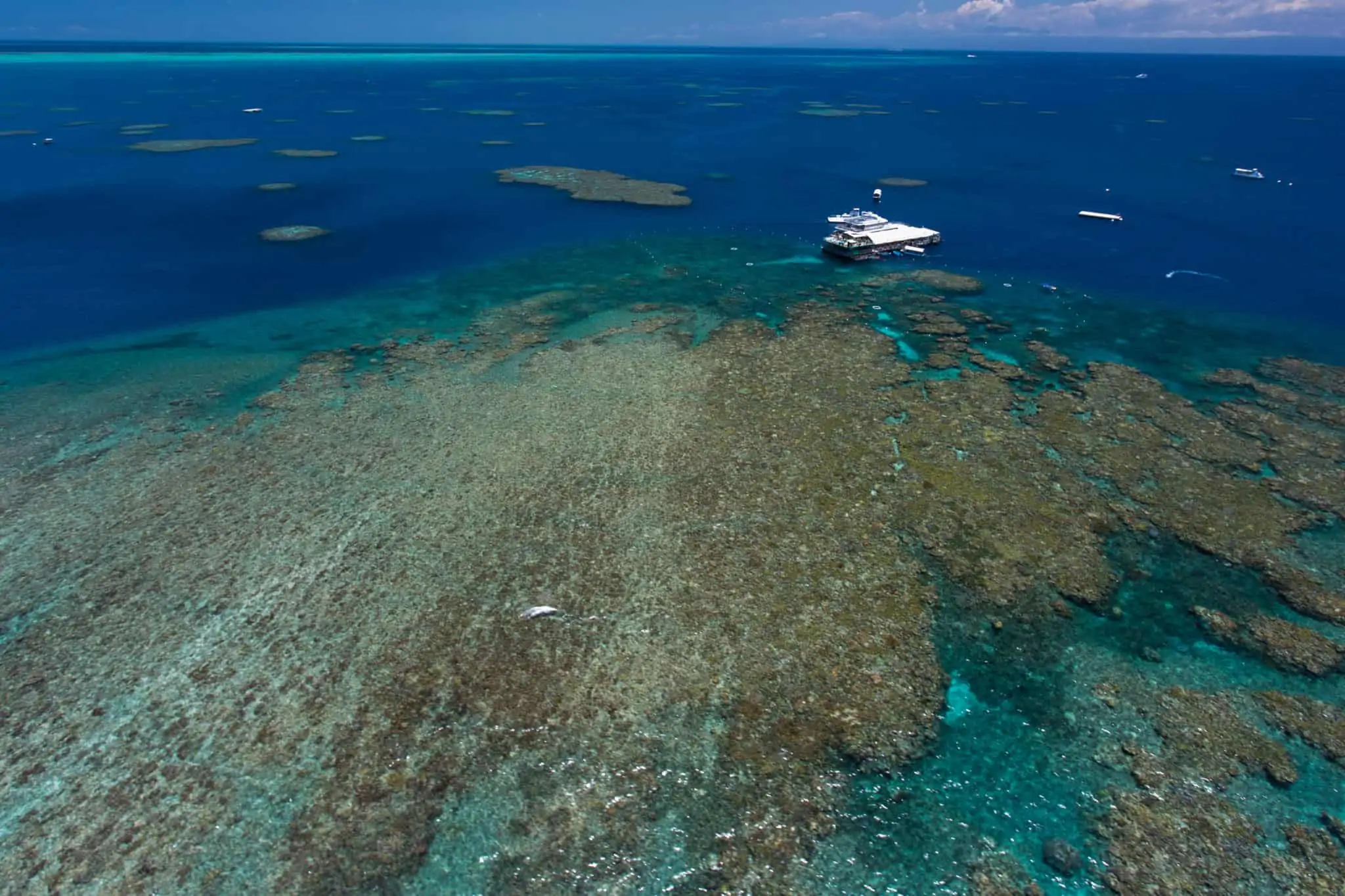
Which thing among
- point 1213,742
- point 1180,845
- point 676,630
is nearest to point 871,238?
point 676,630

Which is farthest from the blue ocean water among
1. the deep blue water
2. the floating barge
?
the floating barge

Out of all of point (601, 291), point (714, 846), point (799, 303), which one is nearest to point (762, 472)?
point (714, 846)

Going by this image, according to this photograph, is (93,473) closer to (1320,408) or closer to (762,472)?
(762,472)

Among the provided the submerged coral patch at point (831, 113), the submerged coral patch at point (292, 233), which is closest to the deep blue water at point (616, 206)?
the submerged coral patch at point (292, 233)

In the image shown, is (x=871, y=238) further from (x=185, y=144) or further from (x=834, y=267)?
(x=185, y=144)

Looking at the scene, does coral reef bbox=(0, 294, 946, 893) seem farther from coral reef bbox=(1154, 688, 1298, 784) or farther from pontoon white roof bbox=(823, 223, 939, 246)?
pontoon white roof bbox=(823, 223, 939, 246)
